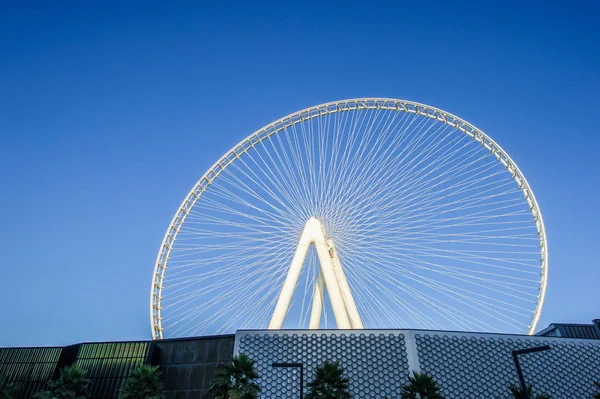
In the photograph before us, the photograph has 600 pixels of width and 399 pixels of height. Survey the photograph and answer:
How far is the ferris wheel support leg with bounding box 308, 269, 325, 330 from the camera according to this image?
31500mm

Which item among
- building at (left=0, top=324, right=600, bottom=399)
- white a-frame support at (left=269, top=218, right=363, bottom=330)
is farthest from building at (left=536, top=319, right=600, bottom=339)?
white a-frame support at (left=269, top=218, right=363, bottom=330)

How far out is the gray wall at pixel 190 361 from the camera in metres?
29.9

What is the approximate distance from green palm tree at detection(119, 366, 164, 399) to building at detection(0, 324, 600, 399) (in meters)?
5.86

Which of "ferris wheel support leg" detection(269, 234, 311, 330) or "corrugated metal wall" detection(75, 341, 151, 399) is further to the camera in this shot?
"corrugated metal wall" detection(75, 341, 151, 399)

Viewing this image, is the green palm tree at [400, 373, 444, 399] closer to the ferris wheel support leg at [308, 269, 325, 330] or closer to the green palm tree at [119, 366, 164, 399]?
the ferris wheel support leg at [308, 269, 325, 330]

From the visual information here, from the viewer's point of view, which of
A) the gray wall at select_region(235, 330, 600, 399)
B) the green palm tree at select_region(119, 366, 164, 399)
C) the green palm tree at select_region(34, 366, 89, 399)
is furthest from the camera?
the gray wall at select_region(235, 330, 600, 399)

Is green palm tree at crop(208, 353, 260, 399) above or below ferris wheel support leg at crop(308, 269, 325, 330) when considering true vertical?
below

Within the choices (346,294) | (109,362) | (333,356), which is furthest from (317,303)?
(109,362)

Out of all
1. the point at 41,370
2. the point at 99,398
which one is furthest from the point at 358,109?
the point at 41,370

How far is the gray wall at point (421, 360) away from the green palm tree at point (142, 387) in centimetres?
658

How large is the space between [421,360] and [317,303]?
752cm

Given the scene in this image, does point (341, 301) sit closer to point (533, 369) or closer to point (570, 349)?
point (533, 369)

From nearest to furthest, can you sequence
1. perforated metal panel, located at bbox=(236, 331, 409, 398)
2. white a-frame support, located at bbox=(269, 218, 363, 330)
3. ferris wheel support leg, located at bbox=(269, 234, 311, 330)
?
perforated metal panel, located at bbox=(236, 331, 409, 398) < ferris wheel support leg, located at bbox=(269, 234, 311, 330) < white a-frame support, located at bbox=(269, 218, 363, 330)

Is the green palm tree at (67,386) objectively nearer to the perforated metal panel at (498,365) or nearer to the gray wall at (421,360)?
the gray wall at (421,360)
